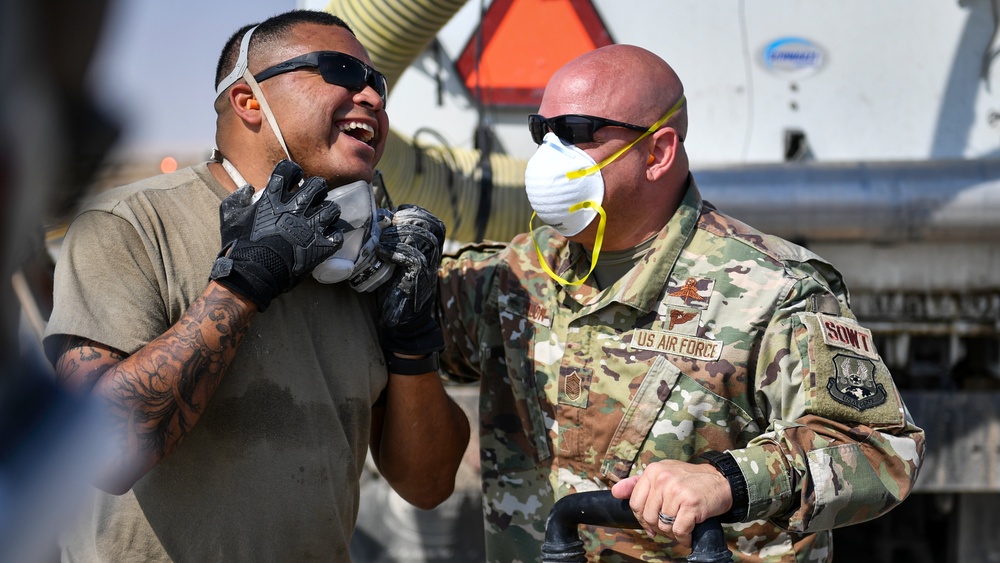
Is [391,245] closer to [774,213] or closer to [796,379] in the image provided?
[796,379]

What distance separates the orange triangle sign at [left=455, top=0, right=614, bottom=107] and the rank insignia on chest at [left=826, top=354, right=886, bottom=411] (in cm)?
235

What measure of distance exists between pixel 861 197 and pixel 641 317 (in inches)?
71.3

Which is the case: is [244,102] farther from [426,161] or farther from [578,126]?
[426,161]

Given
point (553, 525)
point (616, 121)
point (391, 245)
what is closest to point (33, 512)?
point (553, 525)

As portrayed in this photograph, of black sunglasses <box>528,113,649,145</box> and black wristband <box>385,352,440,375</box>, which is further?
black sunglasses <box>528,113,649,145</box>

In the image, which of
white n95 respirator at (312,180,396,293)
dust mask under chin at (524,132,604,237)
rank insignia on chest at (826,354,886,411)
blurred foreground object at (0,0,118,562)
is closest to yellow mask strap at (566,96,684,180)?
dust mask under chin at (524,132,604,237)

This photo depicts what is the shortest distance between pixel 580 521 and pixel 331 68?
3.30 feet

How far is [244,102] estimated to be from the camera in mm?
1973

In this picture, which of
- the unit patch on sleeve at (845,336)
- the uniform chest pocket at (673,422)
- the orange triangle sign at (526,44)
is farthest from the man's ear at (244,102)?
the orange triangle sign at (526,44)

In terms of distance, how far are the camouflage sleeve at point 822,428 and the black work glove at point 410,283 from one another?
697mm

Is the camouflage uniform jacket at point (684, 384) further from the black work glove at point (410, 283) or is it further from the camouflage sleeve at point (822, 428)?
the black work glove at point (410, 283)

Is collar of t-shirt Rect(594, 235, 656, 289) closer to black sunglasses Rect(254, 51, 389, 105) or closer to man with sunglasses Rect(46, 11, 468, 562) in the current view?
man with sunglasses Rect(46, 11, 468, 562)

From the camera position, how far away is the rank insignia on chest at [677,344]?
214 centimetres

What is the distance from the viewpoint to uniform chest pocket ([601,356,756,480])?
214 centimetres
